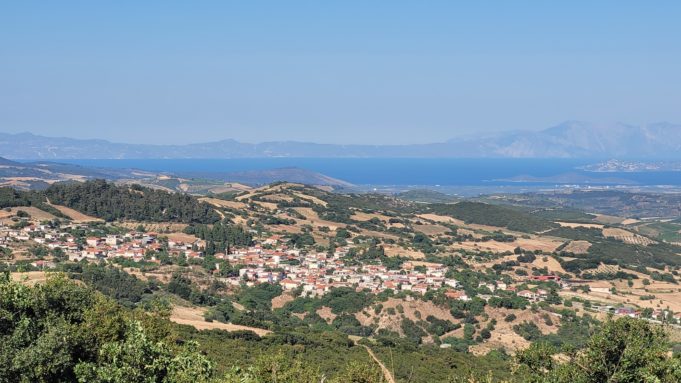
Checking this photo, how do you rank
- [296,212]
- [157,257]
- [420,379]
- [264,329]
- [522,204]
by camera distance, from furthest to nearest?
1. [522,204]
2. [296,212]
3. [157,257]
4. [264,329]
5. [420,379]

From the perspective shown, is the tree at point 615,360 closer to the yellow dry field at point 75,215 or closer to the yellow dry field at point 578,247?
the yellow dry field at point 75,215

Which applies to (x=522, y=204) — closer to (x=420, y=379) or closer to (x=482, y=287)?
(x=482, y=287)

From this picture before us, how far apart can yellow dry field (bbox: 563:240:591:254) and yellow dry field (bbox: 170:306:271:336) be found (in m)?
59.1

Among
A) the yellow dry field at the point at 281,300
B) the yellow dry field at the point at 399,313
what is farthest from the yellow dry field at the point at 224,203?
the yellow dry field at the point at 399,313

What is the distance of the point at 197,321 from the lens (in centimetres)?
4309

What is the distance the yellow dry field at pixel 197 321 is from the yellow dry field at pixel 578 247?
5910cm

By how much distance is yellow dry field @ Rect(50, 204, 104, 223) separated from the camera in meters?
83.7

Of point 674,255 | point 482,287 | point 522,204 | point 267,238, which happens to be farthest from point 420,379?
point 522,204

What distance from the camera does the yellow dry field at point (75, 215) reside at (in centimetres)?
8369

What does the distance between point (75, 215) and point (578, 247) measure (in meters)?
65.2

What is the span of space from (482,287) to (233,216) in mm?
42499

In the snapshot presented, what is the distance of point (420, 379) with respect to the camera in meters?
30.1

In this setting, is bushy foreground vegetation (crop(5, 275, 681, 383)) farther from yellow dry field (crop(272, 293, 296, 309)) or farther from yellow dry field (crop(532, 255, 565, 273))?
yellow dry field (crop(532, 255, 565, 273))

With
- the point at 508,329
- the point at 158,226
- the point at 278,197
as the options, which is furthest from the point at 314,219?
the point at 508,329
